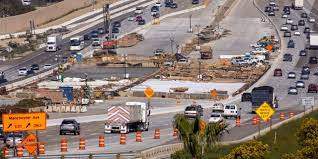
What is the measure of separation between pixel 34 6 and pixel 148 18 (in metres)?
22.1

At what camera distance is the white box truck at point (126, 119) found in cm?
6875

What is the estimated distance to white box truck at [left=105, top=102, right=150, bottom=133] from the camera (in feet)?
226

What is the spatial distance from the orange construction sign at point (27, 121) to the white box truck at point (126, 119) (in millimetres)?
20913

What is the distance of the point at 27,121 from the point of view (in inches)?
1850

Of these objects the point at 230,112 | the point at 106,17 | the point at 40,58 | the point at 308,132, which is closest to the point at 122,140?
the point at 308,132

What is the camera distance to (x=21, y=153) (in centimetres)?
5134

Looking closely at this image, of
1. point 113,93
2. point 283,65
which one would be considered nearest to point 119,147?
point 113,93

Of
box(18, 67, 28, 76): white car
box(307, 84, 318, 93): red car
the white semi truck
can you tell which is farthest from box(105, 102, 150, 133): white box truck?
the white semi truck

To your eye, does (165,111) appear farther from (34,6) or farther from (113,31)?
(34,6)

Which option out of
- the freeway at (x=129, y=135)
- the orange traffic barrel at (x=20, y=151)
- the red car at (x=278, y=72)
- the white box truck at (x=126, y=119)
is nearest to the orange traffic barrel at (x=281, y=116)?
the freeway at (x=129, y=135)

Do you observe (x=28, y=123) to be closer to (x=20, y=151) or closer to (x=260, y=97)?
(x=20, y=151)

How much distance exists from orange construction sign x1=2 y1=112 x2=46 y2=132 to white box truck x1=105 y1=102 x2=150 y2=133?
20.9 meters

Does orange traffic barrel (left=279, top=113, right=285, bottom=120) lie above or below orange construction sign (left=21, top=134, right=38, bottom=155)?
below

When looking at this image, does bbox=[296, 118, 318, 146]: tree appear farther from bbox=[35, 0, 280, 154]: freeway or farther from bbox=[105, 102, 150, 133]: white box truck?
bbox=[105, 102, 150, 133]: white box truck
